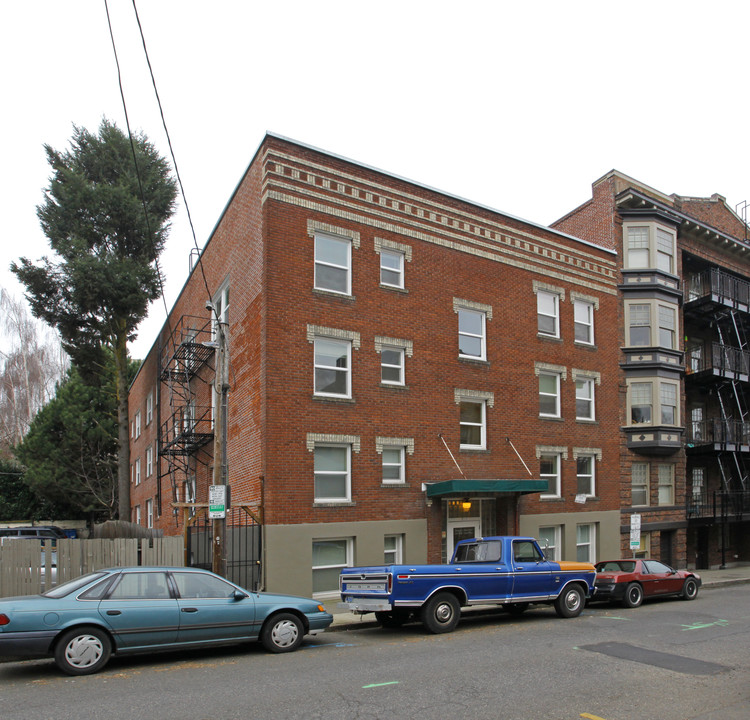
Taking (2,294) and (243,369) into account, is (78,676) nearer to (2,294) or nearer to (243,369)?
(243,369)

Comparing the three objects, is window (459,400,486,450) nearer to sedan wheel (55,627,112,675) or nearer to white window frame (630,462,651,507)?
white window frame (630,462,651,507)

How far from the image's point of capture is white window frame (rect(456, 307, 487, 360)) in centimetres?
2216

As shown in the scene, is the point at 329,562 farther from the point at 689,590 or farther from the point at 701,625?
the point at 689,590

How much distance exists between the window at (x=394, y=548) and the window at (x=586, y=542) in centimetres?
771

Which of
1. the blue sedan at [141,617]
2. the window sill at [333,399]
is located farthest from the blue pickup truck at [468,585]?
the window sill at [333,399]

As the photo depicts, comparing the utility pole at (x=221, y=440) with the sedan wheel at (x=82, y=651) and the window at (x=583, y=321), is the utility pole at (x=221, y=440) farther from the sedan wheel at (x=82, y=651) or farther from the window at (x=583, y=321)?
the window at (x=583, y=321)

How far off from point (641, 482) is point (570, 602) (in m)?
12.7

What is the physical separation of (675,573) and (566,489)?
550 cm

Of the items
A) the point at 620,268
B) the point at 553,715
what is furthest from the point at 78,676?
the point at 620,268

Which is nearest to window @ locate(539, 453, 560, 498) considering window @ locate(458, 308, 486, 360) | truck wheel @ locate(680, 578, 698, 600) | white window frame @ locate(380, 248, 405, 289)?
window @ locate(458, 308, 486, 360)

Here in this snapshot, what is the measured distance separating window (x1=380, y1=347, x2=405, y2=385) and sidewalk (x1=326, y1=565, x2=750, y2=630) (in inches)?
235

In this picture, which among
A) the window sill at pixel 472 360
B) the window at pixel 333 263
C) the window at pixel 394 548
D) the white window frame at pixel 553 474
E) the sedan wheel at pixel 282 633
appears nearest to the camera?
the sedan wheel at pixel 282 633

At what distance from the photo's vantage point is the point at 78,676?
9867 millimetres

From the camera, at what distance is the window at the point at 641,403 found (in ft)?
88.1
